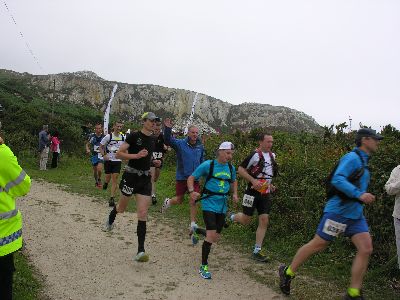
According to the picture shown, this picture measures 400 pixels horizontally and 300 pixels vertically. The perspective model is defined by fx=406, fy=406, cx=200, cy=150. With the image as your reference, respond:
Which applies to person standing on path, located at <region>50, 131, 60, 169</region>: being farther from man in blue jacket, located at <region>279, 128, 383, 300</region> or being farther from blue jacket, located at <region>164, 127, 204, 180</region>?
man in blue jacket, located at <region>279, 128, 383, 300</region>

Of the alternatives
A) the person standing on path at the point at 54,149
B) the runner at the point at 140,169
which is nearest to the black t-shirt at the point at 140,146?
the runner at the point at 140,169

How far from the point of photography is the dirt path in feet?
16.9

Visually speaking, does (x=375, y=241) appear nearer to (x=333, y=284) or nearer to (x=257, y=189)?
(x=333, y=284)

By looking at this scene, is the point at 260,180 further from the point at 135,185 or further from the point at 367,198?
the point at 367,198

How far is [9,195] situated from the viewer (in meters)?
3.47

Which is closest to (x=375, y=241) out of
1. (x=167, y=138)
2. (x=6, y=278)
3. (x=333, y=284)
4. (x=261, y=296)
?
(x=333, y=284)

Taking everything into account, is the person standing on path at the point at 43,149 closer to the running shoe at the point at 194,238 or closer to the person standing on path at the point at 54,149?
the person standing on path at the point at 54,149

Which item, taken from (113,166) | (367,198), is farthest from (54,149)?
(367,198)

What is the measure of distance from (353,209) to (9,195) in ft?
11.7

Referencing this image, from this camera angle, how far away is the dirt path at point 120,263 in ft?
16.9

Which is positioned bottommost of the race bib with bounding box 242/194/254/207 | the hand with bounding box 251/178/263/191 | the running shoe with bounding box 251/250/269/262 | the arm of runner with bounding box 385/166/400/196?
the running shoe with bounding box 251/250/269/262

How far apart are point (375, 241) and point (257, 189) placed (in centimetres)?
196

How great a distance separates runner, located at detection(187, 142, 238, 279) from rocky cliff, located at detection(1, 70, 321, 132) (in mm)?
44639

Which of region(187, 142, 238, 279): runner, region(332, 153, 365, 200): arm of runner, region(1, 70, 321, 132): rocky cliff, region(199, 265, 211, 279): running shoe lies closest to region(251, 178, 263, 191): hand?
region(187, 142, 238, 279): runner
